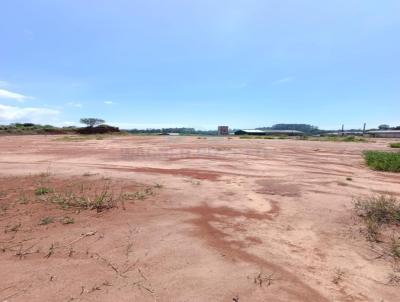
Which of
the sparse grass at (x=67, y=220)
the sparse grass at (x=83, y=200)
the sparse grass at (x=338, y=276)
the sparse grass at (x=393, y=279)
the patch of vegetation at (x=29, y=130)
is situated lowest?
the sparse grass at (x=338, y=276)

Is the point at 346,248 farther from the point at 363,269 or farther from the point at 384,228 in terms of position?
the point at 384,228

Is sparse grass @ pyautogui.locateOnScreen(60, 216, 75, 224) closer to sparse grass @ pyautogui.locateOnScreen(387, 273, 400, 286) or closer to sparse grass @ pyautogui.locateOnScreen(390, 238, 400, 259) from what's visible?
sparse grass @ pyautogui.locateOnScreen(387, 273, 400, 286)

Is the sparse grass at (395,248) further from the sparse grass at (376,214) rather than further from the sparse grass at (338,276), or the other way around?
the sparse grass at (338,276)

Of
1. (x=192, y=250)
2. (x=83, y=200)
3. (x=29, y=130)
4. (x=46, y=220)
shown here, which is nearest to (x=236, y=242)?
(x=192, y=250)

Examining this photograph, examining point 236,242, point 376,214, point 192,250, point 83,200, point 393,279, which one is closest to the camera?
point 393,279

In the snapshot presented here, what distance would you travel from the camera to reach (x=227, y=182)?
9930 mm

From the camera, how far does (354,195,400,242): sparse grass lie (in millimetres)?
5336

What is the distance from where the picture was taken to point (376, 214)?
609cm

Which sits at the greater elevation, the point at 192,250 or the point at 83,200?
the point at 83,200

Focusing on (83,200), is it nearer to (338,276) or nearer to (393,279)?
(338,276)

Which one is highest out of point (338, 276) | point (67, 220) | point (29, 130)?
point (29, 130)

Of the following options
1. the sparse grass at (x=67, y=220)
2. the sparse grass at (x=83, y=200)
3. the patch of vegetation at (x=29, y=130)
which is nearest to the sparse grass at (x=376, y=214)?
the sparse grass at (x=83, y=200)

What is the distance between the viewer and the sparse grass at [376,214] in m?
5.34

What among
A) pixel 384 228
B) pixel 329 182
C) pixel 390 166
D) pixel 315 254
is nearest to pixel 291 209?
pixel 384 228
